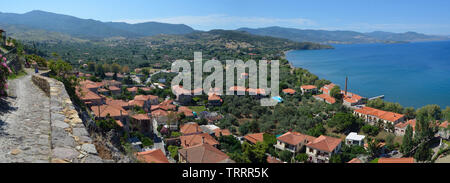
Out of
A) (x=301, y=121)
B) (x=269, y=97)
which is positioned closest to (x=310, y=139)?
(x=301, y=121)

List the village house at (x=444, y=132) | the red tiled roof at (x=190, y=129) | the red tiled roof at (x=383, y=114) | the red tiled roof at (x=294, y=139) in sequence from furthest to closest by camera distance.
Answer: the red tiled roof at (x=383, y=114), the village house at (x=444, y=132), the red tiled roof at (x=190, y=129), the red tiled roof at (x=294, y=139)

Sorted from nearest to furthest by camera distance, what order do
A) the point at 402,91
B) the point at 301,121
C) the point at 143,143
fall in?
the point at 143,143 → the point at 301,121 → the point at 402,91

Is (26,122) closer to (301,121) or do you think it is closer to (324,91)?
(301,121)

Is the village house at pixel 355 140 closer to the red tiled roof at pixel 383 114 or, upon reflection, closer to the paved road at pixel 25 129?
the red tiled roof at pixel 383 114

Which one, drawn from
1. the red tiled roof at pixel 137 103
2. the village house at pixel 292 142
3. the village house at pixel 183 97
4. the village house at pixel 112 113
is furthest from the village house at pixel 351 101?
the village house at pixel 112 113

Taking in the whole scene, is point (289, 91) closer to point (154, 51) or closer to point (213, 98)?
point (213, 98)

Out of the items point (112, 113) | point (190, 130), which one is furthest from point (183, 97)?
point (112, 113)

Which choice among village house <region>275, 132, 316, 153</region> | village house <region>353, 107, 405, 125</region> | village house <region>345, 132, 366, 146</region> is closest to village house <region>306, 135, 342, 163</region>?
village house <region>275, 132, 316, 153</region>

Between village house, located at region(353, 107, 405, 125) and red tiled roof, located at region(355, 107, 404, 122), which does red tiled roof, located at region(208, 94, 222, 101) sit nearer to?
village house, located at region(353, 107, 405, 125)
